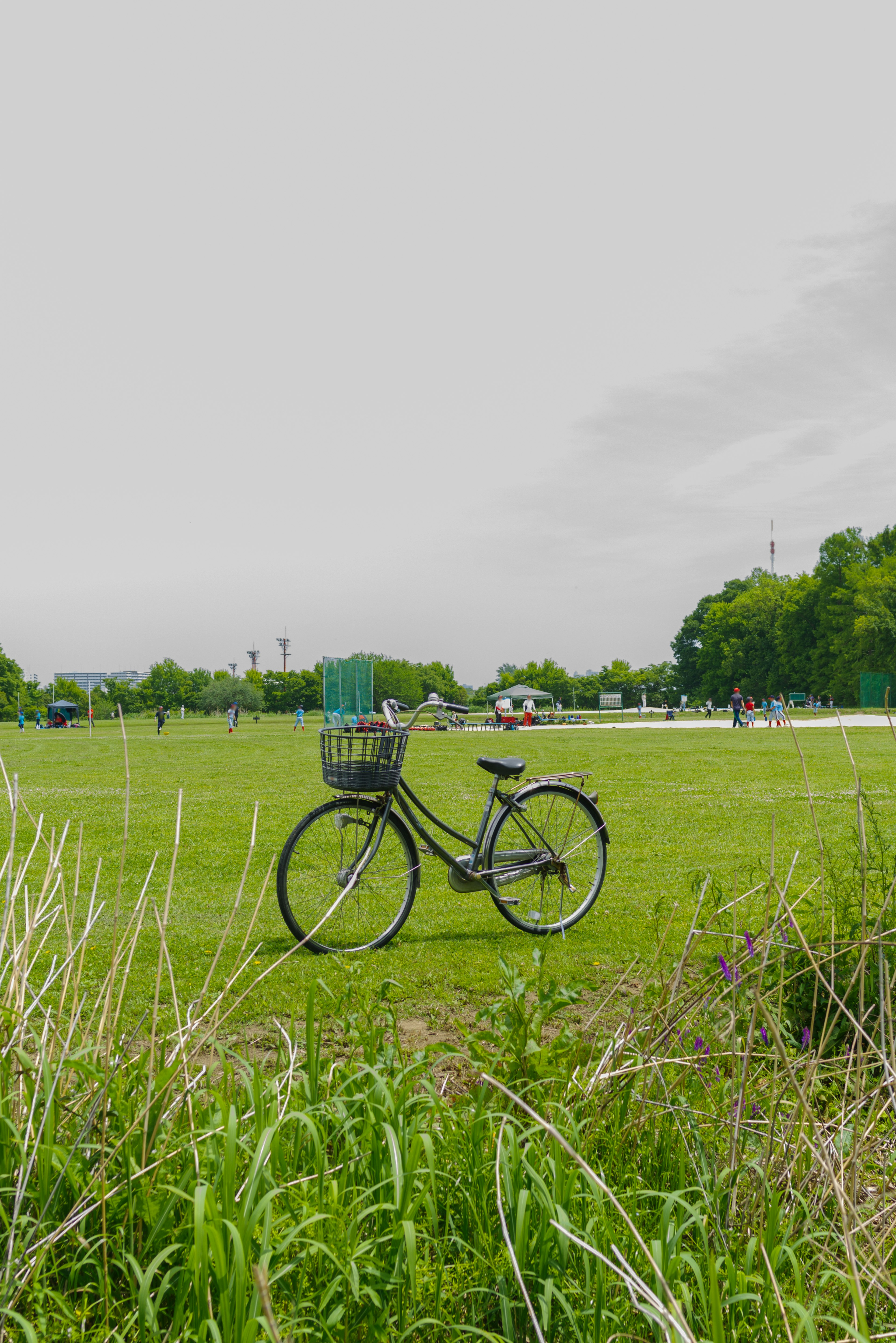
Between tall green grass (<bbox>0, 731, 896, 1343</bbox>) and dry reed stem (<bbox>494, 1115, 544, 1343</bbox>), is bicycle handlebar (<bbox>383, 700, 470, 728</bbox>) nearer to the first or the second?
tall green grass (<bbox>0, 731, 896, 1343</bbox>)

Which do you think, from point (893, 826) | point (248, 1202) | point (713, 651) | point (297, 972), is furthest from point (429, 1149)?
point (713, 651)

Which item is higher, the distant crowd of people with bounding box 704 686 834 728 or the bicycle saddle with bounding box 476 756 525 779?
the bicycle saddle with bounding box 476 756 525 779

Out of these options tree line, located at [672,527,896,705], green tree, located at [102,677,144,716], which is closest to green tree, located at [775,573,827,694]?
tree line, located at [672,527,896,705]

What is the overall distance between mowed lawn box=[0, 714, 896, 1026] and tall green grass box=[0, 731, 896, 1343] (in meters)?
0.60

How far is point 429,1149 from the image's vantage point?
206 cm

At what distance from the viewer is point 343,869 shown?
17.2 feet

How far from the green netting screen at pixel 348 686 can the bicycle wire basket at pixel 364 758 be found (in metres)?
37.0

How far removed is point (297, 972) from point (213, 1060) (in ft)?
4.21

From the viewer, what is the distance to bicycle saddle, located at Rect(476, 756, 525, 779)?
5.50m

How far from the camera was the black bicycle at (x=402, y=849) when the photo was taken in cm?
502

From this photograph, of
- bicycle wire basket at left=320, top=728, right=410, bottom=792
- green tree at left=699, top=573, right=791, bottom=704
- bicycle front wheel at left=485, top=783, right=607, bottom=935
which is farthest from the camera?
green tree at left=699, top=573, right=791, bottom=704

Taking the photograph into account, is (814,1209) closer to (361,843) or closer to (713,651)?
(361,843)

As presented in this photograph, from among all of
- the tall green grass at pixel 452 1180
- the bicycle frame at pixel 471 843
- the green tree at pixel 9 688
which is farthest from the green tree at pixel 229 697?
the tall green grass at pixel 452 1180

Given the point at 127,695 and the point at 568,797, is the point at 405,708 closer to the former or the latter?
the point at 568,797
